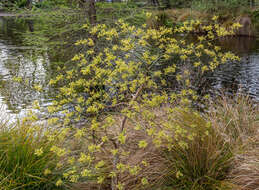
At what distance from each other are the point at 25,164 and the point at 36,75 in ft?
25.4

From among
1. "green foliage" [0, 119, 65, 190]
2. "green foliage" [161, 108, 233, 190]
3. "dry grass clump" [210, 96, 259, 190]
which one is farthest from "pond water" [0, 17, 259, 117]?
"green foliage" [161, 108, 233, 190]

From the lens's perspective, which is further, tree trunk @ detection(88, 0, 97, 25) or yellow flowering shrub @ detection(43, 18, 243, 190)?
tree trunk @ detection(88, 0, 97, 25)

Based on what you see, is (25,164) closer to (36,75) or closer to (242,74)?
(36,75)

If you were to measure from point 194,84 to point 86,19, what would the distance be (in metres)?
5.35

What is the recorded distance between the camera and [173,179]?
3.46 meters

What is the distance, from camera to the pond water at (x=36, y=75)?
8.40m

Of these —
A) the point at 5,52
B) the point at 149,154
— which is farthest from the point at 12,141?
the point at 5,52

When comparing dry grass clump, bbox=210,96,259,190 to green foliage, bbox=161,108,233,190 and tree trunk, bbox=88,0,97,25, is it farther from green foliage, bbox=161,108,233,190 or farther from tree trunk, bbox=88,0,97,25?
tree trunk, bbox=88,0,97,25

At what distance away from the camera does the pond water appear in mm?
8398

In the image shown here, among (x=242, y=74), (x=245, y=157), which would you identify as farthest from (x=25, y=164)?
(x=242, y=74)

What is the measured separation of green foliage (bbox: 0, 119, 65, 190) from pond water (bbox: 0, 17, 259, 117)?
226cm

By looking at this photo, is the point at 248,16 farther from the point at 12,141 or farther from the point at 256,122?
the point at 12,141

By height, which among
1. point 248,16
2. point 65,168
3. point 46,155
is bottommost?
point 65,168

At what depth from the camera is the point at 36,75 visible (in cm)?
1045
